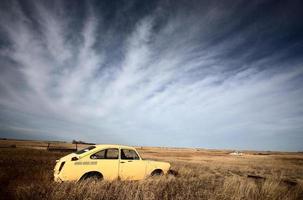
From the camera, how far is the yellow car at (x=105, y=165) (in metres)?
7.42

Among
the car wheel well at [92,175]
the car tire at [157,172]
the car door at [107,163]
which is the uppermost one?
the car door at [107,163]

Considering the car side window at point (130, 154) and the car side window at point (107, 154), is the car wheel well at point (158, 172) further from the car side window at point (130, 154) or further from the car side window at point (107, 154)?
the car side window at point (107, 154)

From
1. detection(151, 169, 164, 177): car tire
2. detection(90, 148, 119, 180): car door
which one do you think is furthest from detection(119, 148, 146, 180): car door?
detection(151, 169, 164, 177): car tire

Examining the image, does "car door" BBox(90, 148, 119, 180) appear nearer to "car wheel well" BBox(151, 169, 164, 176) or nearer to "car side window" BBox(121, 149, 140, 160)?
"car side window" BBox(121, 149, 140, 160)

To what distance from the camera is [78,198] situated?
5.36m

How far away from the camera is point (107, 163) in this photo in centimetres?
812

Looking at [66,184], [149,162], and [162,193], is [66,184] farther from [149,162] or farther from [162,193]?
[149,162]

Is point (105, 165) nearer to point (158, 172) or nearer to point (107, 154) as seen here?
point (107, 154)

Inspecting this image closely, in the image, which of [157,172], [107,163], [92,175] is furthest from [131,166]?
[92,175]

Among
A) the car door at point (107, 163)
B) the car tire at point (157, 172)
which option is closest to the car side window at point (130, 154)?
the car door at point (107, 163)

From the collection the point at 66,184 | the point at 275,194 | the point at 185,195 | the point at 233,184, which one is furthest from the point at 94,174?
the point at 275,194

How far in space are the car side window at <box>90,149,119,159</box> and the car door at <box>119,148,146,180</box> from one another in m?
0.25

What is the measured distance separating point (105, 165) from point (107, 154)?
0.50 metres

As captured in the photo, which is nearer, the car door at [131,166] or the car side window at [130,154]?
the car door at [131,166]
